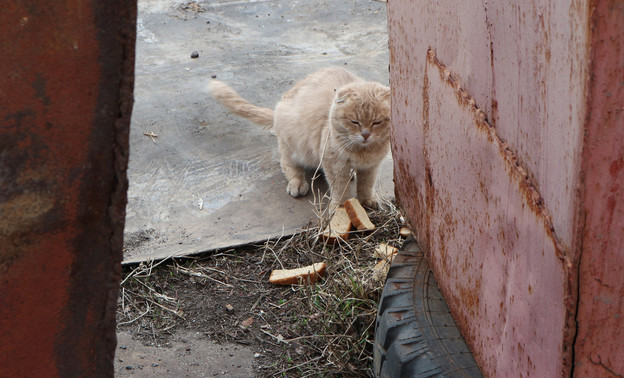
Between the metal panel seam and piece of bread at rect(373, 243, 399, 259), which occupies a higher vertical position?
the metal panel seam

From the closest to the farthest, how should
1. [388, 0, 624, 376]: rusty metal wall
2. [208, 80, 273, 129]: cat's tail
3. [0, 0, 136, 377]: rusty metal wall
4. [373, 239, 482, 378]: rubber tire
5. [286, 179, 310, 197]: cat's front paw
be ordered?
[0, 0, 136, 377]: rusty metal wall, [388, 0, 624, 376]: rusty metal wall, [373, 239, 482, 378]: rubber tire, [286, 179, 310, 197]: cat's front paw, [208, 80, 273, 129]: cat's tail

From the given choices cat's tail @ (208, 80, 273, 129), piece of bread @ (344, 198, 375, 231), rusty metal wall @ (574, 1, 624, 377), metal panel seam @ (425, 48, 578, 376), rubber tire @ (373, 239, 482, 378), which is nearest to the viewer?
rusty metal wall @ (574, 1, 624, 377)

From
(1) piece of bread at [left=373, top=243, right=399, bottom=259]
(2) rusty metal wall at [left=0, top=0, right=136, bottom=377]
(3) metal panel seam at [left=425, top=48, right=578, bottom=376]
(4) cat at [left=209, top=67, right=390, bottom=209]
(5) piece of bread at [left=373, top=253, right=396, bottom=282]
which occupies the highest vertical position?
(2) rusty metal wall at [left=0, top=0, right=136, bottom=377]

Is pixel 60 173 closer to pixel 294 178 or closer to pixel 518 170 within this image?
pixel 518 170

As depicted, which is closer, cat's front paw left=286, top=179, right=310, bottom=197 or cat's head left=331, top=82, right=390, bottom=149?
cat's head left=331, top=82, right=390, bottom=149

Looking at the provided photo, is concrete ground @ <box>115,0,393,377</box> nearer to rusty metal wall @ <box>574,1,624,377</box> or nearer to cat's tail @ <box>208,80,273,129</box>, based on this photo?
cat's tail @ <box>208,80,273,129</box>

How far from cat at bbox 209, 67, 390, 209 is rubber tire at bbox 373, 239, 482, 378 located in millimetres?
1666

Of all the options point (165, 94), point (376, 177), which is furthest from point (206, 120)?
point (376, 177)

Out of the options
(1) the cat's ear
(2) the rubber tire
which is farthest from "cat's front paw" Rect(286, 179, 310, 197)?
(2) the rubber tire

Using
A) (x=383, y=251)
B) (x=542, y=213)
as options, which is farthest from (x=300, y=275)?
(x=542, y=213)

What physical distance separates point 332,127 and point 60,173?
3.39 meters

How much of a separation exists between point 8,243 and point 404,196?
81.1 inches

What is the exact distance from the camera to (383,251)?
3.76 metres

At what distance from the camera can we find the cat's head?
4293 mm
